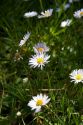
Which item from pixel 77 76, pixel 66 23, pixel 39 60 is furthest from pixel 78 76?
pixel 66 23

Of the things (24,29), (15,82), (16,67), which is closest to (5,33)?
(24,29)

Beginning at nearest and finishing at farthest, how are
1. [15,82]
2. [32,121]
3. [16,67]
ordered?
[32,121] → [15,82] → [16,67]

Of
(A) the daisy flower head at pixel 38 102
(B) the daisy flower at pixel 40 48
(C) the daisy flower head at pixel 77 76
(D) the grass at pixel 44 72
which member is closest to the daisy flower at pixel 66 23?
(D) the grass at pixel 44 72

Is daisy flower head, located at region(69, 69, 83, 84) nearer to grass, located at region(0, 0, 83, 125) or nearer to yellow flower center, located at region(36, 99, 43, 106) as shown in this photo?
grass, located at region(0, 0, 83, 125)

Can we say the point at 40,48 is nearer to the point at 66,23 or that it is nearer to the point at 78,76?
the point at 78,76

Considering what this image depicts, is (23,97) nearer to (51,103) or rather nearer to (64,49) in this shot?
(51,103)

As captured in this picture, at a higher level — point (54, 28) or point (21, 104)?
point (54, 28)

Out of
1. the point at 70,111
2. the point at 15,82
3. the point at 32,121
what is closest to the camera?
the point at 70,111

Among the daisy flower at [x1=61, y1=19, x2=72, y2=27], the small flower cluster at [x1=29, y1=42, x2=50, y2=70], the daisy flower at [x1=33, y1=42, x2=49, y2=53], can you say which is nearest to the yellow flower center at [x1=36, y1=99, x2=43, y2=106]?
the small flower cluster at [x1=29, y1=42, x2=50, y2=70]
